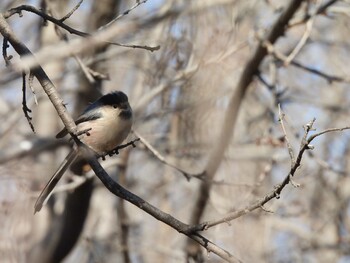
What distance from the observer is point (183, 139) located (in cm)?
678

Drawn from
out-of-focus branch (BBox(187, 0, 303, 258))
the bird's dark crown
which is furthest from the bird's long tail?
out-of-focus branch (BBox(187, 0, 303, 258))

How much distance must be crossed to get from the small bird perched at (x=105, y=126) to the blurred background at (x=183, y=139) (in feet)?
1.40

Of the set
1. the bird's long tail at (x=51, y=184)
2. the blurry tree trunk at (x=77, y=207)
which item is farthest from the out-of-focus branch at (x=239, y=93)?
the bird's long tail at (x=51, y=184)

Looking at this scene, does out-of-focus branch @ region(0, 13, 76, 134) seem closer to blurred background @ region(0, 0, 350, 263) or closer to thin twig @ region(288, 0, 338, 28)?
blurred background @ region(0, 0, 350, 263)

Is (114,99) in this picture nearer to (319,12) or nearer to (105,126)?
(105,126)

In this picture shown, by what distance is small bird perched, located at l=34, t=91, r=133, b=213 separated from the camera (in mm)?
4000

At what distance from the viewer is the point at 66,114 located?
3002 mm

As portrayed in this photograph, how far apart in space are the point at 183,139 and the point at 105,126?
276 cm

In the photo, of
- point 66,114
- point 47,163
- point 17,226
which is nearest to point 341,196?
point 47,163

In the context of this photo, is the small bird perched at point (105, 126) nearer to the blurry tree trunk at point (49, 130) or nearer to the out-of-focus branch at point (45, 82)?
the out-of-focus branch at point (45, 82)

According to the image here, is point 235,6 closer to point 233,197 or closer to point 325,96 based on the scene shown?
point 233,197

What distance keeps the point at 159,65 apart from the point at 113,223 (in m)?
4.16

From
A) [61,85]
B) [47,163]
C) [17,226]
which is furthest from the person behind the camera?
[61,85]

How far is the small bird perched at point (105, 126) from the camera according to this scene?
400 centimetres
